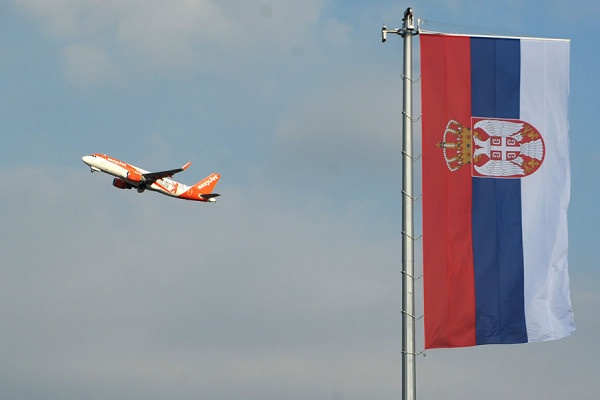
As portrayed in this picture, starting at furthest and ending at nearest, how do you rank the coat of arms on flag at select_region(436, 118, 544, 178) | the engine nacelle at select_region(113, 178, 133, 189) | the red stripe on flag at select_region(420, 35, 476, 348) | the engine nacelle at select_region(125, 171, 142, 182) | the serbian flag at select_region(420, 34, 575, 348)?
the engine nacelle at select_region(113, 178, 133, 189) < the engine nacelle at select_region(125, 171, 142, 182) < the coat of arms on flag at select_region(436, 118, 544, 178) < the serbian flag at select_region(420, 34, 575, 348) < the red stripe on flag at select_region(420, 35, 476, 348)

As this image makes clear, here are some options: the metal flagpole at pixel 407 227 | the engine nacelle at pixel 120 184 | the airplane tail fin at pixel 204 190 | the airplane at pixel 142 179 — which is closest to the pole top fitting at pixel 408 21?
the metal flagpole at pixel 407 227

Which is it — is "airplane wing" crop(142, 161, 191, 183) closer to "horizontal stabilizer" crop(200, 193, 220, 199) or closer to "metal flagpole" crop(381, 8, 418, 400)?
"horizontal stabilizer" crop(200, 193, 220, 199)

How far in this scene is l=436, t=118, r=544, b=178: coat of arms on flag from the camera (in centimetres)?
2706

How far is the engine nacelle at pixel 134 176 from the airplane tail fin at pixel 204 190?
32.6 ft

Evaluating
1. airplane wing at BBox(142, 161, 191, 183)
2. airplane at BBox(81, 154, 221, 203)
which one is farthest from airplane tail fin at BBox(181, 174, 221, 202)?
airplane wing at BBox(142, 161, 191, 183)

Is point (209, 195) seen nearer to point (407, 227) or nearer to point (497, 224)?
point (497, 224)

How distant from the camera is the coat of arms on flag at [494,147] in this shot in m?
27.1

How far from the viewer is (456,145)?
88.6 ft

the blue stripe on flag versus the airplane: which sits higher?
the airplane

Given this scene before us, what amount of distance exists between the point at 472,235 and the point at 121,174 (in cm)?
6020

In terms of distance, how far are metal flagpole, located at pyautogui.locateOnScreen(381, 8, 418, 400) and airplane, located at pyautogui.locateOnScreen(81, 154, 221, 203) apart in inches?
2199

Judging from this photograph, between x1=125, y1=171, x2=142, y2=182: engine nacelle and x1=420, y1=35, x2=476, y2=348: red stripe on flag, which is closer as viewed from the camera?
x1=420, y1=35, x2=476, y2=348: red stripe on flag

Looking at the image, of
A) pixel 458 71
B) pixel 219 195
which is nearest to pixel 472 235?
pixel 458 71

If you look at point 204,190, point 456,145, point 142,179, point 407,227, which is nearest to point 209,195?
point 204,190
